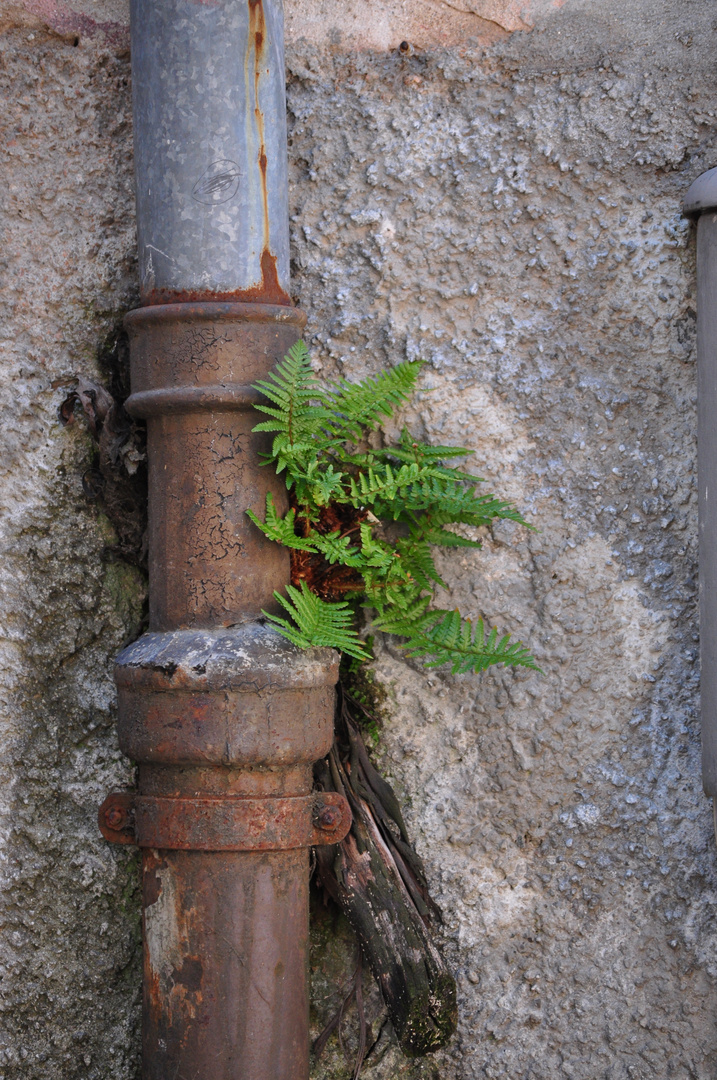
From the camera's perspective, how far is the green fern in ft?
4.83

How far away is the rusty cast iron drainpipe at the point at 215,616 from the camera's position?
1.41 metres

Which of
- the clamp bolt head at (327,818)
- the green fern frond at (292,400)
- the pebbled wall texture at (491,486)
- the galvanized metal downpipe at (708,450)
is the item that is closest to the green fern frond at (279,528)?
the green fern frond at (292,400)

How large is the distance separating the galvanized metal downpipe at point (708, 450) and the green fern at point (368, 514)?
1.16ft

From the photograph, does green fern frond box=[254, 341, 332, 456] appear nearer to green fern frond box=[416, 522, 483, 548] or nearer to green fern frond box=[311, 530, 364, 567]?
green fern frond box=[311, 530, 364, 567]

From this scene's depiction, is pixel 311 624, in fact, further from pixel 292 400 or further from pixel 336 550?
pixel 292 400

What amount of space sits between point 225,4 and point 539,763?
1.53m

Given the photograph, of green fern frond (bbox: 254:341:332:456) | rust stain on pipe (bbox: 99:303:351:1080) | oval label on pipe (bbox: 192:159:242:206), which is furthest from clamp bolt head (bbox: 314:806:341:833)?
oval label on pipe (bbox: 192:159:242:206)

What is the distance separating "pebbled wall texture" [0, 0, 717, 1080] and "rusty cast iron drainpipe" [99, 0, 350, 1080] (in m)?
0.22

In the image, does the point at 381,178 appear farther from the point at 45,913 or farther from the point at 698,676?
the point at 45,913

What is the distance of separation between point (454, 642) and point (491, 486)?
1.12 ft

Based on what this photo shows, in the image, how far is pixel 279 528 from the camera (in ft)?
4.91

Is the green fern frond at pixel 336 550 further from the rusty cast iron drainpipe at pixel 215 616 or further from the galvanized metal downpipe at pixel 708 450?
the galvanized metal downpipe at pixel 708 450

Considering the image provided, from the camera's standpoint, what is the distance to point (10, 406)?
Answer: 1.69 meters

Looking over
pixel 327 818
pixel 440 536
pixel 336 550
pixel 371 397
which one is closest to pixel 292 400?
pixel 371 397
